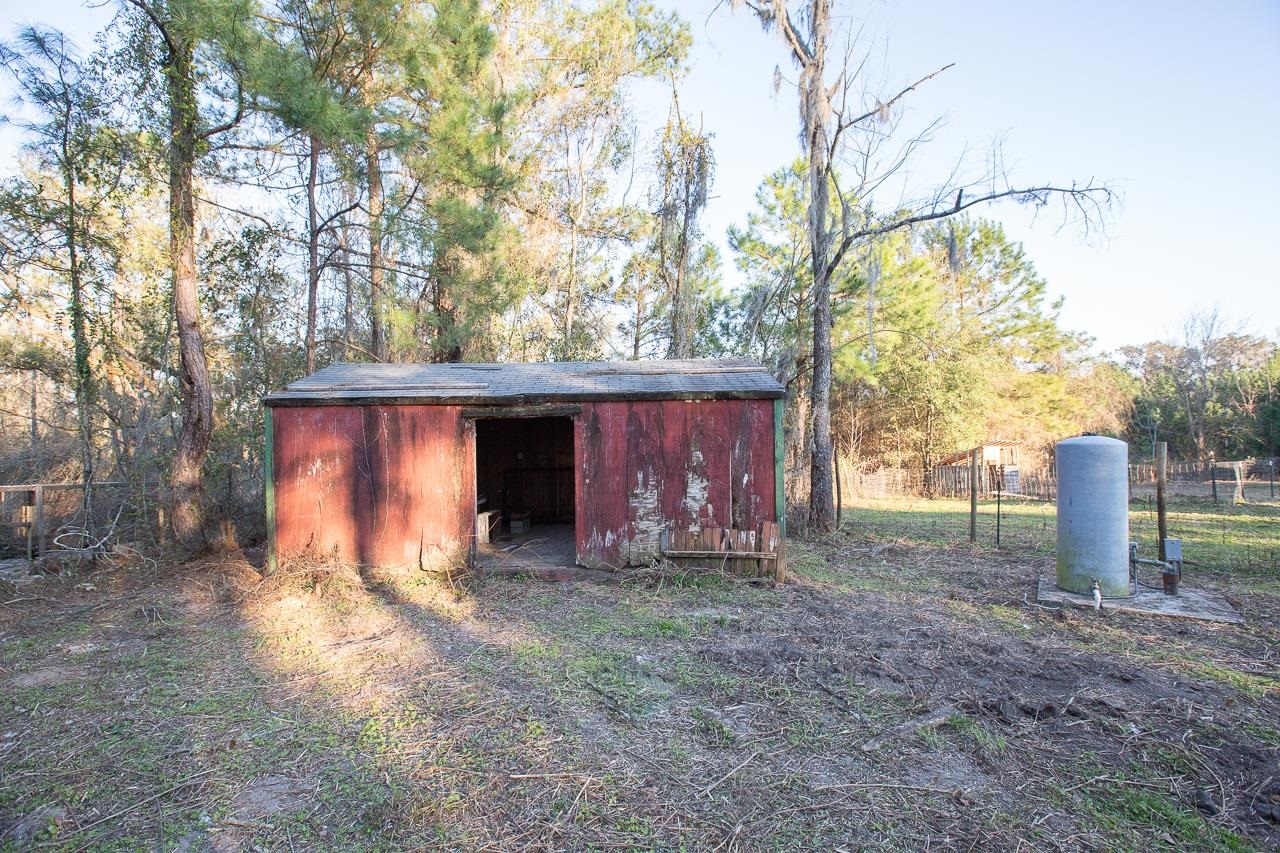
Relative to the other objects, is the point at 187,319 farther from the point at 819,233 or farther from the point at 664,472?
the point at 819,233

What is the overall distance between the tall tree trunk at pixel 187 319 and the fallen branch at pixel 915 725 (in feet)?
29.2

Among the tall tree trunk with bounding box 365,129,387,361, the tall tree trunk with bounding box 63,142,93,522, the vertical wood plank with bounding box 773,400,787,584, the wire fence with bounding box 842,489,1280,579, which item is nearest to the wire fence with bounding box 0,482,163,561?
the tall tree trunk with bounding box 63,142,93,522

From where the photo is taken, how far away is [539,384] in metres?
7.95

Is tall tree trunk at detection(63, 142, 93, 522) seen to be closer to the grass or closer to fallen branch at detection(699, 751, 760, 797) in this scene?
the grass

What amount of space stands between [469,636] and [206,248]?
8.91 meters

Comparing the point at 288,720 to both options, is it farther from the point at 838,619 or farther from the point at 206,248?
the point at 206,248

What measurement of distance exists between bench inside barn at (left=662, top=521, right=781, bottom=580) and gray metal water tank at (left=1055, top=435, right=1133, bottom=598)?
290 centimetres

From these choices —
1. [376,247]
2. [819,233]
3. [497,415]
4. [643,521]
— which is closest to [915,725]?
[643,521]

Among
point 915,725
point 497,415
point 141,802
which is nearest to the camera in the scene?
point 141,802

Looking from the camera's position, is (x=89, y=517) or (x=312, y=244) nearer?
(x=89, y=517)

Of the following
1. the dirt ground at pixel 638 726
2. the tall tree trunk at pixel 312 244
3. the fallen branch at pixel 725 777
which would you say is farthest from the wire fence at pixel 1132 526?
the tall tree trunk at pixel 312 244

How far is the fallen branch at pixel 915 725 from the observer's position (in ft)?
10.8

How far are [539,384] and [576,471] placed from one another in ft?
4.56

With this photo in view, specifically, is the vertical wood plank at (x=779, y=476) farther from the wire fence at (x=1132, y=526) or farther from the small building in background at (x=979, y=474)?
the small building in background at (x=979, y=474)
